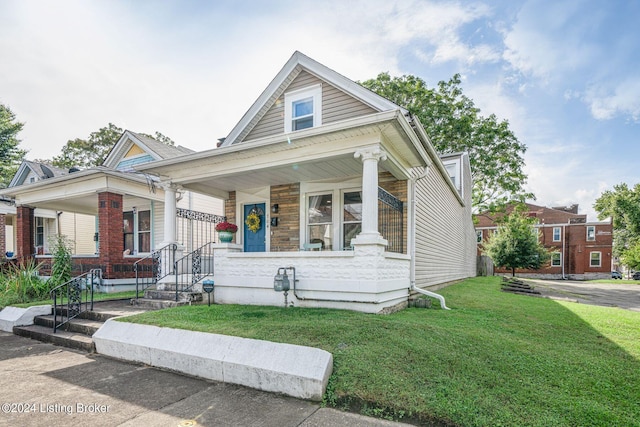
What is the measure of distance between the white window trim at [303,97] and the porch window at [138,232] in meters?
7.34

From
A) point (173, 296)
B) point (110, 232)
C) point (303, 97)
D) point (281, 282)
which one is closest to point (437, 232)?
point (303, 97)

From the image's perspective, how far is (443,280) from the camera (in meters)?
11.9

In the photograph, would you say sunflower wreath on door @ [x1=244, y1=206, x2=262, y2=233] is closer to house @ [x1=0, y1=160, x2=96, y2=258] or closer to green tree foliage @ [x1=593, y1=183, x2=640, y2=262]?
house @ [x1=0, y1=160, x2=96, y2=258]

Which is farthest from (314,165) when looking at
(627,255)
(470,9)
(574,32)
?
(627,255)

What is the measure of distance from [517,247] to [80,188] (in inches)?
1061

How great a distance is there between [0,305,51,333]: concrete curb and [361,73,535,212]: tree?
21.2m

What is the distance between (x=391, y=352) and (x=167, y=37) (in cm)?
844

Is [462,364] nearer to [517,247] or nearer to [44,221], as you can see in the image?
[44,221]

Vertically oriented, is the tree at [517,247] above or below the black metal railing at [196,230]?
below

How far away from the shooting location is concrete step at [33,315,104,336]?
5819 millimetres

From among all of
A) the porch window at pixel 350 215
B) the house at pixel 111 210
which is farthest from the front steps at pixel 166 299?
the porch window at pixel 350 215

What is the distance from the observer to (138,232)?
13.0 m

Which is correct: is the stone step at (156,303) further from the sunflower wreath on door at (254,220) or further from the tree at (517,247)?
the tree at (517,247)

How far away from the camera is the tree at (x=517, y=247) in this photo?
24500 mm
